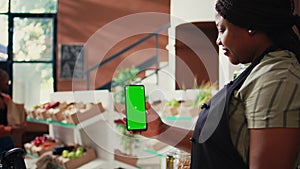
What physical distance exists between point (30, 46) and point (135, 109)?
6.79 m

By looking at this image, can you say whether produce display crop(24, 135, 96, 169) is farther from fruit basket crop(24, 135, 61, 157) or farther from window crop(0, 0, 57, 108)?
window crop(0, 0, 57, 108)

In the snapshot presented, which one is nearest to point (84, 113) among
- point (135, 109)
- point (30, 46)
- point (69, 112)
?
point (69, 112)

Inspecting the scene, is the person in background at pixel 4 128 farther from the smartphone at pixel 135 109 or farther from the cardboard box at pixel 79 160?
the smartphone at pixel 135 109

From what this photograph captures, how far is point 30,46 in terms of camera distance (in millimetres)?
8102

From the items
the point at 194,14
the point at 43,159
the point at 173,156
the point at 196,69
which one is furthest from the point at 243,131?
the point at 43,159

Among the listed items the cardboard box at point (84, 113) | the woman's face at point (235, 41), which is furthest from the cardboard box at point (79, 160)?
the woman's face at point (235, 41)

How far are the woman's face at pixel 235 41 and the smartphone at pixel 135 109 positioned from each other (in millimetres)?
504

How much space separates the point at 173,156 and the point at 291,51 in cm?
89

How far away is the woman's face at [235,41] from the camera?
1093mm

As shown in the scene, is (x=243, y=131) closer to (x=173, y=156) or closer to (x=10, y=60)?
(x=173, y=156)

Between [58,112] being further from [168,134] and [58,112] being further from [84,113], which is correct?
[168,134]

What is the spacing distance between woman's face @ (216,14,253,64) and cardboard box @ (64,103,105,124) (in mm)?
2740

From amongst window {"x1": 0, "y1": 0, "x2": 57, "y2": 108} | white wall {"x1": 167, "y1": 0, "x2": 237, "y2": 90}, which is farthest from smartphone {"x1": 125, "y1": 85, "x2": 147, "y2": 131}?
window {"x1": 0, "y1": 0, "x2": 57, "y2": 108}

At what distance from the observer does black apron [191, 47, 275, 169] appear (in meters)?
1.08
